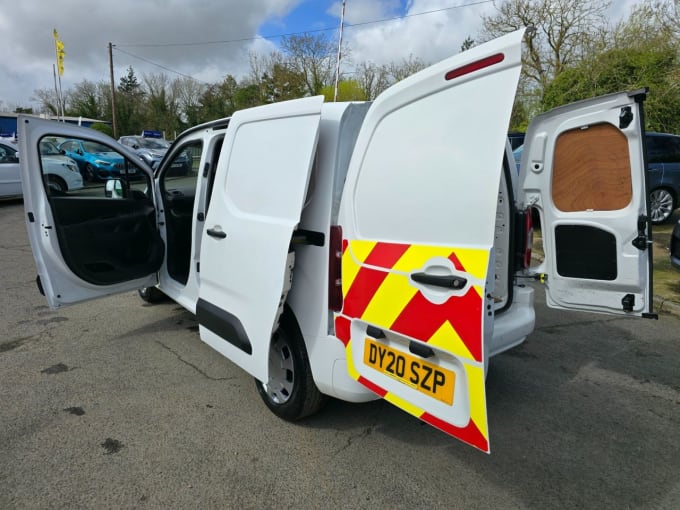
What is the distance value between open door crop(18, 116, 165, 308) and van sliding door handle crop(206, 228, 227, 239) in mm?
1433

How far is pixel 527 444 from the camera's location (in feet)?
8.10

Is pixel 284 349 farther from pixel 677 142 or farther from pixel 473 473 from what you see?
pixel 677 142

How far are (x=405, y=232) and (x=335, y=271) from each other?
51 centimetres

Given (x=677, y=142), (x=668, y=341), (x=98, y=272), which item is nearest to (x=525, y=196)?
(x=668, y=341)

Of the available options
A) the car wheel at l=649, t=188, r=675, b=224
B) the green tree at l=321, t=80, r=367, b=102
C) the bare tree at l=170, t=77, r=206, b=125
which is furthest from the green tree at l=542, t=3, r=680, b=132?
the bare tree at l=170, t=77, r=206, b=125

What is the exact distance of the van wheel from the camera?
240 centimetres

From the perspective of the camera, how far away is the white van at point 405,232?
161cm

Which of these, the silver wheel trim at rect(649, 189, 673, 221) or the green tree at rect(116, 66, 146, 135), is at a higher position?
the green tree at rect(116, 66, 146, 135)

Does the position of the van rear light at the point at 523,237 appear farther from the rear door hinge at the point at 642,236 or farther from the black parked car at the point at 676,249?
the black parked car at the point at 676,249

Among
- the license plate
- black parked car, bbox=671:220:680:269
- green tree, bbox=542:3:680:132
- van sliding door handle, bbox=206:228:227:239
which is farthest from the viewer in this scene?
green tree, bbox=542:3:680:132

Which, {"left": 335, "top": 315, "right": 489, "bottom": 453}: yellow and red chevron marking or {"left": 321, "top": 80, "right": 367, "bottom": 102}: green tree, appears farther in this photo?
{"left": 321, "top": 80, "right": 367, "bottom": 102}: green tree

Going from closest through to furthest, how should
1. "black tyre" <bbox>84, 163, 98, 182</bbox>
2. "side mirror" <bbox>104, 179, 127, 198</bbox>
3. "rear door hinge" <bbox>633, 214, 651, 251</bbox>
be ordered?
"rear door hinge" <bbox>633, 214, 651, 251</bbox>, "side mirror" <bbox>104, 179, 127, 198</bbox>, "black tyre" <bbox>84, 163, 98, 182</bbox>

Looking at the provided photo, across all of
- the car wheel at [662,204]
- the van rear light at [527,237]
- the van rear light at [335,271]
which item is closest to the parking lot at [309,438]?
the van rear light at [335,271]

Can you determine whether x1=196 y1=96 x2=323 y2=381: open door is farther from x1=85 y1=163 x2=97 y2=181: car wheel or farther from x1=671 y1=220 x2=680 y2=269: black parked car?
x1=671 y1=220 x2=680 y2=269: black parked car
